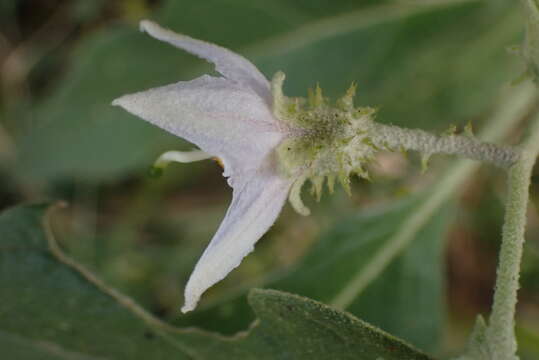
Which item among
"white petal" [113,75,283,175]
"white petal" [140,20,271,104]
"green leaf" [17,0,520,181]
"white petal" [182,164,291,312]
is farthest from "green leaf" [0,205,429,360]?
"green leaf" [17,0,520,181]

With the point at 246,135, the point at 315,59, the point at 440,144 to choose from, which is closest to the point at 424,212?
the point at 315,59

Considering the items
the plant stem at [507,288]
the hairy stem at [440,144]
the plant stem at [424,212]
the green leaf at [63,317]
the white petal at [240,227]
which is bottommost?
the green leaf at [63,317]

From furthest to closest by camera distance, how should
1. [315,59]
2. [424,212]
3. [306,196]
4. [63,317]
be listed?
[306,196] < [315,59] < [424,212] < [63,317]

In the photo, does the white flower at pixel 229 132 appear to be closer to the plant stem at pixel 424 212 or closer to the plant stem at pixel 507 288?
the plant stem at pixel 507 288

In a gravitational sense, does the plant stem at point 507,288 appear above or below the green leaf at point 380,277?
below

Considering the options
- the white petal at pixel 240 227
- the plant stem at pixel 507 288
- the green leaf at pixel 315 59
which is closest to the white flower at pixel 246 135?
the white petal at pixel 240 227

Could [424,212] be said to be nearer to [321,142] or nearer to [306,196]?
[306,196]

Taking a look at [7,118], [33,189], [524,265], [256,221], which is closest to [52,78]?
[7,118]
